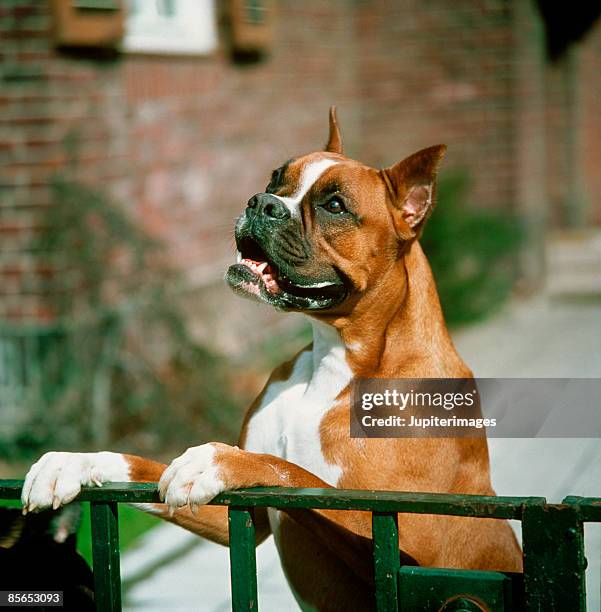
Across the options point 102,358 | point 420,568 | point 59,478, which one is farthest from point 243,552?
point 102,358

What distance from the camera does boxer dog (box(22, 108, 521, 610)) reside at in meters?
2.26

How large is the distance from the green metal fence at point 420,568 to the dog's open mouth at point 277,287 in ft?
2.04

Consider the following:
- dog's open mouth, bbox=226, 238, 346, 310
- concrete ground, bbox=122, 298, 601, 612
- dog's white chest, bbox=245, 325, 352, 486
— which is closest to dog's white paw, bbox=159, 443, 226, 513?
dog's white chest, bbox=245, 325, 352, 486

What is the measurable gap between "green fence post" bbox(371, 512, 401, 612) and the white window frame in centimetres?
460

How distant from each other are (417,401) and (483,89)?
747cm

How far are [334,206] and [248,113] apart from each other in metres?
5.41

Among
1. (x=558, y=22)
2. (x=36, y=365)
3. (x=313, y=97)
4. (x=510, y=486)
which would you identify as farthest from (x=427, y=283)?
(x=558, y=22)

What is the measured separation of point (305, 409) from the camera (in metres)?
2.38

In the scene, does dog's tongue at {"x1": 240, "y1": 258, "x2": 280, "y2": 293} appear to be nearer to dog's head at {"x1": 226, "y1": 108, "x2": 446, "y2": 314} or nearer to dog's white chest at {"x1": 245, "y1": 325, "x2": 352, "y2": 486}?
dog's head at {"x1": 226, "y1": 108, "x2": 446, "y2": 314}

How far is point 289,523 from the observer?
93.6 inches

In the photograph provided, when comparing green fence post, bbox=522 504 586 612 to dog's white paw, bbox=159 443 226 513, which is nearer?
green fence post, bbox=522 504 586 612

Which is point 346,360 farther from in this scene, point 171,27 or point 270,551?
point 171,27

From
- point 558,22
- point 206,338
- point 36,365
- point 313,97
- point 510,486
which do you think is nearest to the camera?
point 510,486

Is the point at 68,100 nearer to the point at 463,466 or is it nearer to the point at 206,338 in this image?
the point at 206,338
